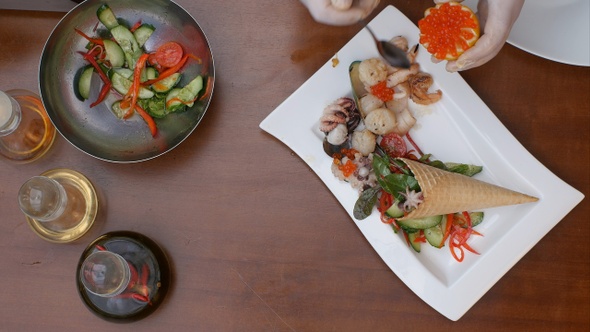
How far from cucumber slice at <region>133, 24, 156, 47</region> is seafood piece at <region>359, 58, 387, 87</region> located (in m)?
0.53

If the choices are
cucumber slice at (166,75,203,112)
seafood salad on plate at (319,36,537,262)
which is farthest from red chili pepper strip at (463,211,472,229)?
cucumber slice at (166,75,203,112)

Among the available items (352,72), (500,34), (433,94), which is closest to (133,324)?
(352,72)

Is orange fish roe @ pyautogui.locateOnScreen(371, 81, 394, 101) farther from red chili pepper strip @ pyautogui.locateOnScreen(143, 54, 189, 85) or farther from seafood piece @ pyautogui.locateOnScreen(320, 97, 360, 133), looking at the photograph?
red chili pepper strip @ pyautogui.locateOnScreen(143, 54, 189, 85)

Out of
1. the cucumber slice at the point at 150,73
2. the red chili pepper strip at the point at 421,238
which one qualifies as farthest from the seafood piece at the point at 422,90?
the cucumber slice at the point at 150,73

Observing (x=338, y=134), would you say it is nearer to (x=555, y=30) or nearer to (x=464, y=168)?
(x=464, y=168)

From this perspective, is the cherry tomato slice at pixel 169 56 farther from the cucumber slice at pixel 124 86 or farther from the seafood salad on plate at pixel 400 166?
the seafood salad on plate at pixel 400 166

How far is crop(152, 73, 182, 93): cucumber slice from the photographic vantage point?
1.33 m

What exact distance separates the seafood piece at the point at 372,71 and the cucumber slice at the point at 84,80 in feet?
2.19

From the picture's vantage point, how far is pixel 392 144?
1.38 meters

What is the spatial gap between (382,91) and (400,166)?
191mm

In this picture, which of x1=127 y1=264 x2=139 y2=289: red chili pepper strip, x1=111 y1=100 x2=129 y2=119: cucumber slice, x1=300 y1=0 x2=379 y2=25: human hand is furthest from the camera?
x1=111 y1=100 x2=129 y2=119: cucumber slice

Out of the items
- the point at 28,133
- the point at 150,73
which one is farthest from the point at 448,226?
the point at 28,133

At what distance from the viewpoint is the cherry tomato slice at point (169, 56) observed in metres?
1.35

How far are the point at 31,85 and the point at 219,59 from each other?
0.48 meters
